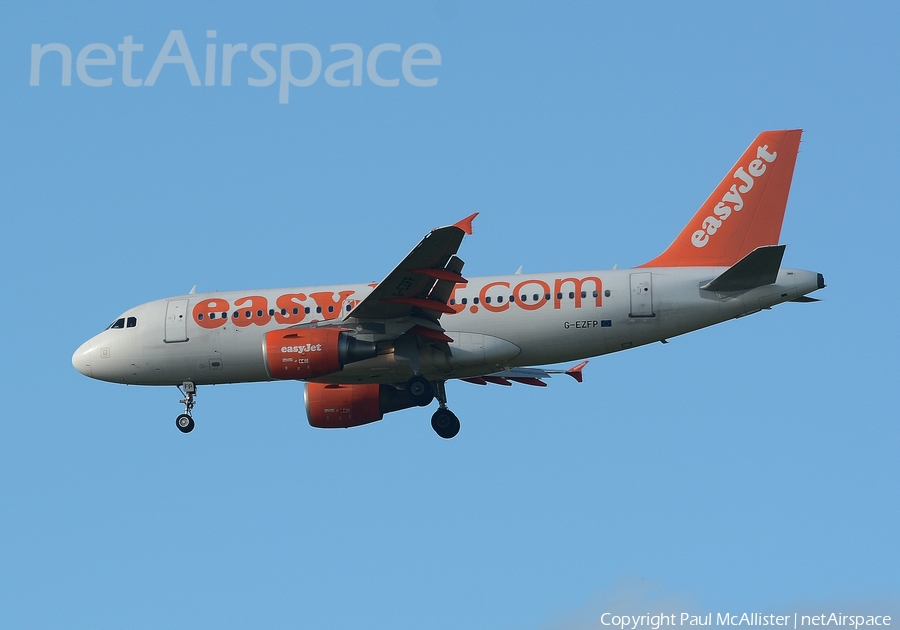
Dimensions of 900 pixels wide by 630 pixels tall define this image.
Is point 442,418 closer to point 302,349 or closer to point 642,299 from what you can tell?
point 302,349

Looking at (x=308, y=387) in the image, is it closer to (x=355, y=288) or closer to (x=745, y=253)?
(x=355, y=288)

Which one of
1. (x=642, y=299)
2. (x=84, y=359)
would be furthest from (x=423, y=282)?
(x=84, y=359)

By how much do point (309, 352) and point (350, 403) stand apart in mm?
4874

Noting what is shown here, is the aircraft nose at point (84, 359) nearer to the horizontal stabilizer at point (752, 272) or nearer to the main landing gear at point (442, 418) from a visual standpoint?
the main landing gear at point (442, 418)

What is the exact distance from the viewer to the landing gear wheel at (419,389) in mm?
37125

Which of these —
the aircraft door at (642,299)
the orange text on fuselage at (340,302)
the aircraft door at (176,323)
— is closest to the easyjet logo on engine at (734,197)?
the aircraft door at (642,299)

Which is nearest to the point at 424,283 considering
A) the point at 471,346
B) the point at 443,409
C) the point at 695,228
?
the point at 471,346

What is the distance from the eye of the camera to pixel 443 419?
3928cm

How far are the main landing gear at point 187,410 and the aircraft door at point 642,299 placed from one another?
12.8 m

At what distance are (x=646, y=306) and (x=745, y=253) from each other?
3664 mm

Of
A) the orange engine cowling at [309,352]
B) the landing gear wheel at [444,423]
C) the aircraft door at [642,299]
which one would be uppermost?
the aircraft door at [642,299]

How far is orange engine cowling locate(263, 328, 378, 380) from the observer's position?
3584 cm

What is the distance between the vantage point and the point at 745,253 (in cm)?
3778

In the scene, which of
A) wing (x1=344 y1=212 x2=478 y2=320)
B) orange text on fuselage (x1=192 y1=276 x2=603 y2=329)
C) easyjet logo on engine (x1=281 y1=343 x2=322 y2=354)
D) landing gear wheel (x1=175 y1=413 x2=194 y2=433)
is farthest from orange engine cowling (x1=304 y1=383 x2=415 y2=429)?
easyjet logo on engine (x1=281 y1=343 x2=322 y2=354)
